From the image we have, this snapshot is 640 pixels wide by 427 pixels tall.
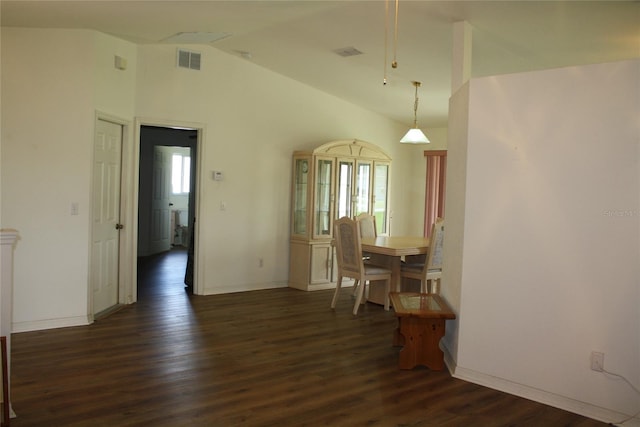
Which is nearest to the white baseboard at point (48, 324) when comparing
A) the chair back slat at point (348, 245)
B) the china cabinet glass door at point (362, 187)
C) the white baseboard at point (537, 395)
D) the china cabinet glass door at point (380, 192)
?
the chair back slat at point (348, 245)

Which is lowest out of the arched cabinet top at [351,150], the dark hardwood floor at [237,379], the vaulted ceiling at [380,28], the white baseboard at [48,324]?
the dark hardwood floor at [237,379]

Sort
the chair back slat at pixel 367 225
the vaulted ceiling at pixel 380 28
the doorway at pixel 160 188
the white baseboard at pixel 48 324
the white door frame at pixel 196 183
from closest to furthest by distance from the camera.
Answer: the vaulted ceiling at pixel 380 28
the white baseboard at pixel 48 324
the white door frame at pixel 196 183
the chair back slat at pixel 367 225
the doorway at pixel 160 188

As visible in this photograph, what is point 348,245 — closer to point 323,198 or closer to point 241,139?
point 323,198

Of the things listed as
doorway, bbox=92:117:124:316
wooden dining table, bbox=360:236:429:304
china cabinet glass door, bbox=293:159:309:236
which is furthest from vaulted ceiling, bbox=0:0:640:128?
wooden dining table, bbox=360:236:429:304

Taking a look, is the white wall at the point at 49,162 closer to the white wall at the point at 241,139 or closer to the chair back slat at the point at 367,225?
the white wall at the point at 241,139

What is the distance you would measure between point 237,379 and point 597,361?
230cm

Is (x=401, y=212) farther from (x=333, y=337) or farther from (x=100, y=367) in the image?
(x=100, y=367)

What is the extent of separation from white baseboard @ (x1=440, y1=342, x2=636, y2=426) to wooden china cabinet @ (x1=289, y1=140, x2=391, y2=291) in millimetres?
3067

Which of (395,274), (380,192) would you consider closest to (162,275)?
(380,192)

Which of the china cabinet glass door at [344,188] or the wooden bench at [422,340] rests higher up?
the china cabinet glass door at [344,188]

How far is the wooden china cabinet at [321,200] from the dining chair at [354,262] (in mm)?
921

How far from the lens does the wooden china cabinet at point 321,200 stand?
266 inches

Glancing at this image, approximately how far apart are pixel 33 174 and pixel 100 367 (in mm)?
1941

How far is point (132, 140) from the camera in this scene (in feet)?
18.4
